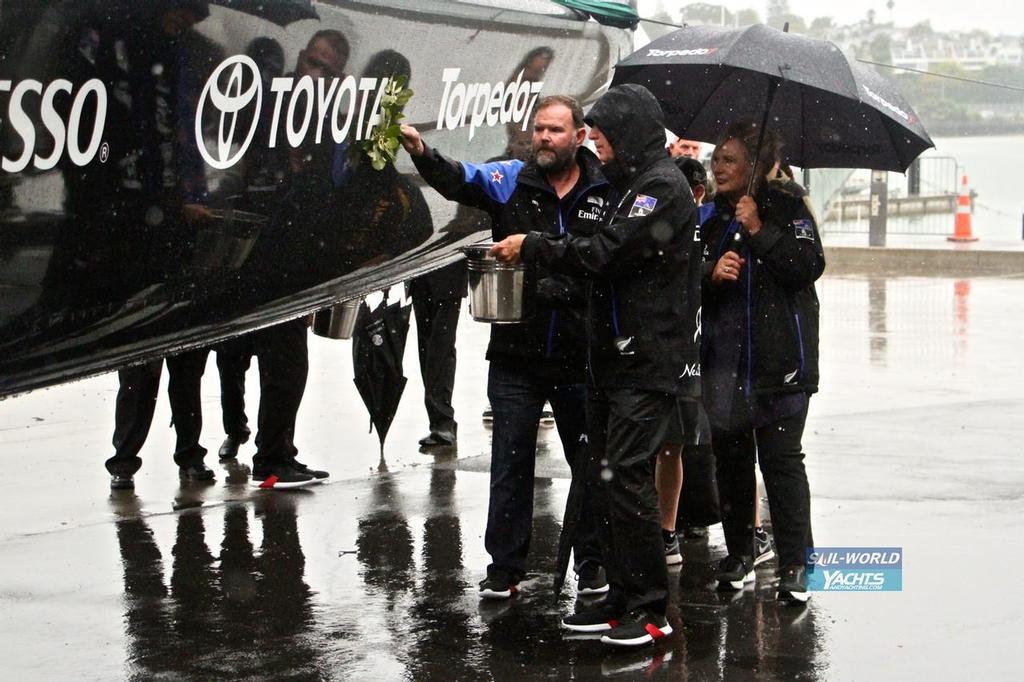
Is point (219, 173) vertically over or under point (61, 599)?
over

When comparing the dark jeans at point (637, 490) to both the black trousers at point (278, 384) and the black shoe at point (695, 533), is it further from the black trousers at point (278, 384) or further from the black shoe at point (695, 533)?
the black trousers at point (278, 384)

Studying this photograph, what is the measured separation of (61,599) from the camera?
620cm

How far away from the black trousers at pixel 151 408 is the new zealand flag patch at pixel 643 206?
3.27m

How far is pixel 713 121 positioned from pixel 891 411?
393 cm

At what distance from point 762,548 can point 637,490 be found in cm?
138

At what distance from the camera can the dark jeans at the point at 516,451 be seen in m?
6.13

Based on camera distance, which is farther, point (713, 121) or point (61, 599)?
point (713, 121)

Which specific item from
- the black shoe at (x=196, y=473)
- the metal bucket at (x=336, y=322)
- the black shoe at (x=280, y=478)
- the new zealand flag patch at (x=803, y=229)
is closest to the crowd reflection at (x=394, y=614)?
the black shoe at (x=280, y=478)

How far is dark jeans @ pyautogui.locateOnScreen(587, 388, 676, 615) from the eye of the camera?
18.3ft

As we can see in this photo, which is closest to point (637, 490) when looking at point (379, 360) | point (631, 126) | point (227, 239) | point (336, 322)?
point (631, 126)

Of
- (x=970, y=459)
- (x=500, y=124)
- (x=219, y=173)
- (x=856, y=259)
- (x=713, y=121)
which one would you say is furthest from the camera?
(x=856, y=259)

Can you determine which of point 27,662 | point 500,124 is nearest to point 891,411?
point 500,124

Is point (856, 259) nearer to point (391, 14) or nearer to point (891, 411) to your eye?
point (891, 411)

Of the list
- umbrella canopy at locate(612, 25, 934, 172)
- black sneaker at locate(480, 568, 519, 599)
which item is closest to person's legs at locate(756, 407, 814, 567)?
black sneaker at locate(480, 568, 519, 599)
